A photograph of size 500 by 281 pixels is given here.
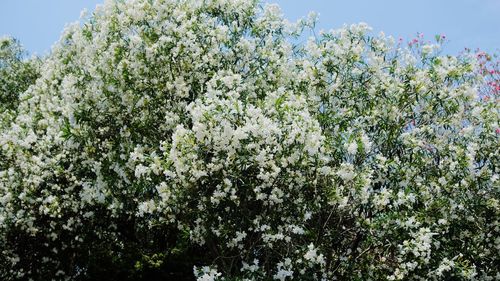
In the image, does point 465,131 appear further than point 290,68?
No

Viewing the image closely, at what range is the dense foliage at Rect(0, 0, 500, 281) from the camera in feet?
29.5

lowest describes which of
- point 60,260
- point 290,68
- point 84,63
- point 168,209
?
point 168,209

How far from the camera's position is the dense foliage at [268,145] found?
899 centimetres

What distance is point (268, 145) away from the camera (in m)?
8.97

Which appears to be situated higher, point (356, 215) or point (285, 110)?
point (285, 110)

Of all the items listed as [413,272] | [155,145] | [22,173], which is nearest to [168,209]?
[155,145]

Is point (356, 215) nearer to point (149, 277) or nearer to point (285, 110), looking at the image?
point (285, 110)

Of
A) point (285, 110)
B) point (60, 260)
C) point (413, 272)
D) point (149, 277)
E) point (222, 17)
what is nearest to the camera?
point (285, 110)

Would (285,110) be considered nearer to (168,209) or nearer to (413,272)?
(168,209)

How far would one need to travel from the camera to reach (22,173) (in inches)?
566

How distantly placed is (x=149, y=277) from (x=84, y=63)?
7624 mm

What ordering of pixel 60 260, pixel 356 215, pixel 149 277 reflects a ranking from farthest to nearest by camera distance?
pixel 60 260, pixel 149 277, pixel 356 215

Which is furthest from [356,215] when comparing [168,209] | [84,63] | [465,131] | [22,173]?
[22,173]

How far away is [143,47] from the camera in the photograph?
37.5 feet
